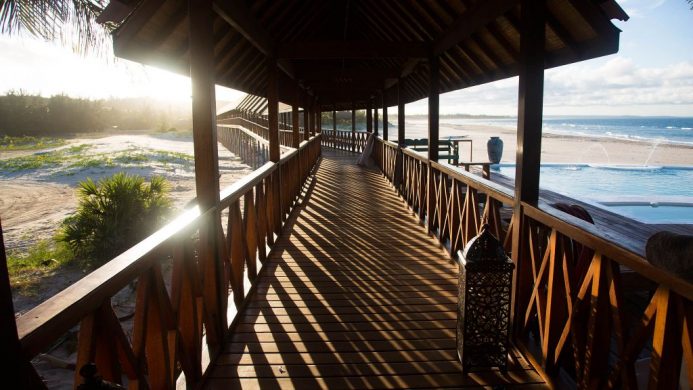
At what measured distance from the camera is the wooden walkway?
281 cm

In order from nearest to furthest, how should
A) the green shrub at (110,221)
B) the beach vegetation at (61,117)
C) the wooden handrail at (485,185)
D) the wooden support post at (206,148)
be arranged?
the wooden support post at (206,148), the wooden handrail at (485,185), the green shrub at (110,221), the beach vegetation at (61,117)

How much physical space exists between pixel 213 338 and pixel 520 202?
2.19m

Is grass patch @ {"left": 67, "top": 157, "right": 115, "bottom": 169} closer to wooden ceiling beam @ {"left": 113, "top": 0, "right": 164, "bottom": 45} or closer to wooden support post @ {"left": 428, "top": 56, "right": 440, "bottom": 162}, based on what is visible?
wooden support post @ {"left": 428, "top": 56, "right": 440, "bottom": 162}

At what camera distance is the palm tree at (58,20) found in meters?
5.24

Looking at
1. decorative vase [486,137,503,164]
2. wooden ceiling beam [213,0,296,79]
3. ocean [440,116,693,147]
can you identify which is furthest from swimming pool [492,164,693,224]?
ocean [440,116,693,147]

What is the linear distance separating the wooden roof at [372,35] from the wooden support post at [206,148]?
1.11 ft

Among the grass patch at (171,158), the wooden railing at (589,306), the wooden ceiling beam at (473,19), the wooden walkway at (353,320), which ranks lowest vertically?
the wooden walkway at (353,320)

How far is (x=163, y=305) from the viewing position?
2229 millimetres

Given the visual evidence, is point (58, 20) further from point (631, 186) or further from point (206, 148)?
point (631, 186)

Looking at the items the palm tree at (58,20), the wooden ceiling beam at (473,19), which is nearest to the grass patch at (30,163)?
the palm tree at (58,20)

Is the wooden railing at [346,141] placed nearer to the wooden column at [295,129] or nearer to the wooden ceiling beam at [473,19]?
the wooden column at [295,129]

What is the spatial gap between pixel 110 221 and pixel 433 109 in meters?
6.41

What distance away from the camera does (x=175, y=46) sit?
4.16m

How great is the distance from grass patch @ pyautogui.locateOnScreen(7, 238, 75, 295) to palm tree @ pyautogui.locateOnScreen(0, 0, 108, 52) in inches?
166
